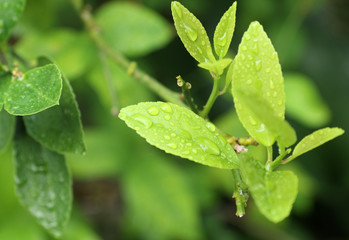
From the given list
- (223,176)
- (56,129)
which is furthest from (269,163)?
(223,176)

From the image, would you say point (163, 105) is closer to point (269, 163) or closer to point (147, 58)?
point (269, 163)

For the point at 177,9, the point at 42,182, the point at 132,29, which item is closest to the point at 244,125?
the point at 177,9

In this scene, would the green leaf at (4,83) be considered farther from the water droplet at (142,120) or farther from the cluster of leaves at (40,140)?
the water droplet at (142,120)

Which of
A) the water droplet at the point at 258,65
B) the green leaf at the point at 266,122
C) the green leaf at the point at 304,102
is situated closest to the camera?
the green leaf at the point at 266,122

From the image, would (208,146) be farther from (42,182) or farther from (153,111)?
(42,182)

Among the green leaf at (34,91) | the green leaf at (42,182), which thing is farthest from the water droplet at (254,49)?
the green leaf at (42,182)

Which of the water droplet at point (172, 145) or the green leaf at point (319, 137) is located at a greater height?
the green leaf at point (319, 137)

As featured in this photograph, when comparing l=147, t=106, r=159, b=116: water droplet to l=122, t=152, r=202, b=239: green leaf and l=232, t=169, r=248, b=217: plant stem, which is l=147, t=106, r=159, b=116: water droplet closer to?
l=232, t=169, r=248, b=217: plant stem
